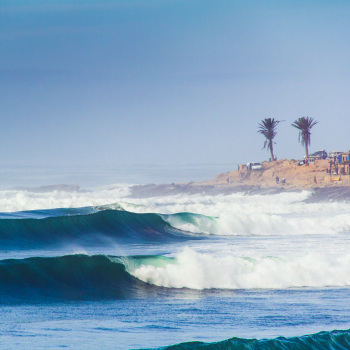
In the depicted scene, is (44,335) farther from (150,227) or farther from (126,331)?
(150,227)

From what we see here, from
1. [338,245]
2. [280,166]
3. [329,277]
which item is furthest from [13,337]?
[280,166]

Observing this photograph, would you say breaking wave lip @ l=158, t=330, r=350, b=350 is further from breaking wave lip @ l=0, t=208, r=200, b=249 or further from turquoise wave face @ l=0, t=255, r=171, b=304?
breaking wave lip @ l=0, t=208, r=200, b=249

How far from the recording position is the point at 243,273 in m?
11.0

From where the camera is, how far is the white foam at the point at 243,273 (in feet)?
35.0

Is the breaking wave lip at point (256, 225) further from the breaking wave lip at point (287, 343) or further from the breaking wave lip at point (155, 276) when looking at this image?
the breaking wave lip at point (287, 343)

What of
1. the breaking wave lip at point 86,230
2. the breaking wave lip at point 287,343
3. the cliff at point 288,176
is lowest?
the breaking wave lip at point 287,343

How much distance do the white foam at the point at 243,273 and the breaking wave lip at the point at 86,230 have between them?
692 cm

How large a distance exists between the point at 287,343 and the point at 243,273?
4.85 meters

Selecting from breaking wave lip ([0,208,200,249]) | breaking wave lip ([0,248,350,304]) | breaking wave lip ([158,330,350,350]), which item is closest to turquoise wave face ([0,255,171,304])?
breaking wave lip ([0,248,350,304])

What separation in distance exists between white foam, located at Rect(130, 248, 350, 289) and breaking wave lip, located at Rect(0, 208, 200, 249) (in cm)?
692

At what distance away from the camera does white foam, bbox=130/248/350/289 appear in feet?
35.0

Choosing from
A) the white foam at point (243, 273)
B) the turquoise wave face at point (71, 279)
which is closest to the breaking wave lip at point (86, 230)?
the turquoise wave face at point (71, 279)

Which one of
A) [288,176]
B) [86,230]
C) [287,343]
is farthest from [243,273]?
[288,176]

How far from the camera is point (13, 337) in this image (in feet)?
20.7
